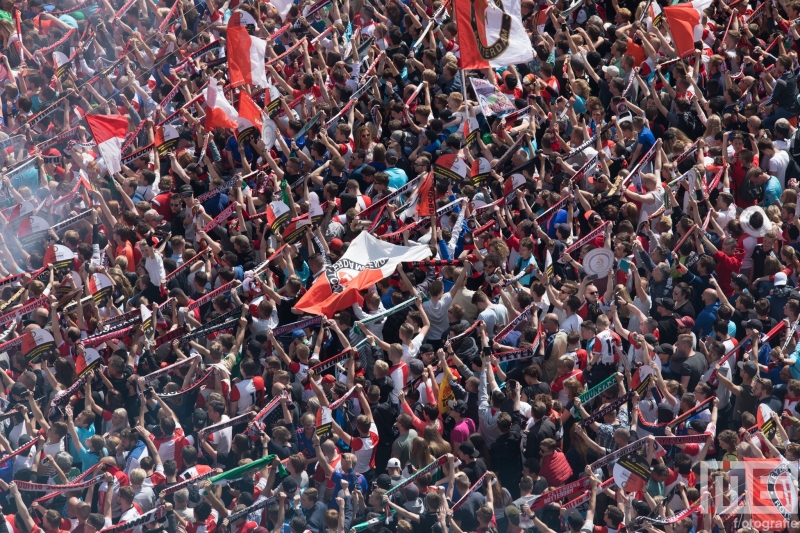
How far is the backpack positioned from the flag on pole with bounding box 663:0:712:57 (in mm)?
2629

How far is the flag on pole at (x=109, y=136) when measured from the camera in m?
19.3

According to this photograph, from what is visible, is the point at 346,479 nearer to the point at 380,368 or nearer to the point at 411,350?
the point at 380,368

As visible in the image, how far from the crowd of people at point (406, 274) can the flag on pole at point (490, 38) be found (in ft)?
0.20

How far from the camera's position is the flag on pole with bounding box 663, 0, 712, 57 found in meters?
19.5

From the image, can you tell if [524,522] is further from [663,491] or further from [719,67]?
[719,67]

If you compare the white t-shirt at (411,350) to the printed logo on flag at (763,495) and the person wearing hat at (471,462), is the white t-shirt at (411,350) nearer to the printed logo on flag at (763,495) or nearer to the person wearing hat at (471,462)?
the person wearing hat at (471,462)

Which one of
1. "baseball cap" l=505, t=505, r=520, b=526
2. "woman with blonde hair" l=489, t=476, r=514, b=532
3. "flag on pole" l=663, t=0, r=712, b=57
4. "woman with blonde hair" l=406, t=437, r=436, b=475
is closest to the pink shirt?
"woman with blonde hair" l=406, t=437, r=436, b=475

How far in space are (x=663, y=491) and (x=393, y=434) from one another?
308 centimetres

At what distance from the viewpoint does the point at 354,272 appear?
16.8m

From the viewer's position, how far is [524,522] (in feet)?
46.1

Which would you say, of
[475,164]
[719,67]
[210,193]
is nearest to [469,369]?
[475,164]

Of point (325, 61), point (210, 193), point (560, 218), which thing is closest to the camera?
point (560, 218)

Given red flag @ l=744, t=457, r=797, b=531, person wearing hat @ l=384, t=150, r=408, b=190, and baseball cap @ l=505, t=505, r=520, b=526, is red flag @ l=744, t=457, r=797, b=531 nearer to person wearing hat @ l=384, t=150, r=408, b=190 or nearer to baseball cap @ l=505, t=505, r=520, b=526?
baseball cap @ l=505, t=505, r=520, b=526

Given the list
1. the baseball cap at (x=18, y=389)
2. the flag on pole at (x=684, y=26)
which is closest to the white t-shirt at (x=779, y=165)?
the flag on pole at (x=684, y=26)
